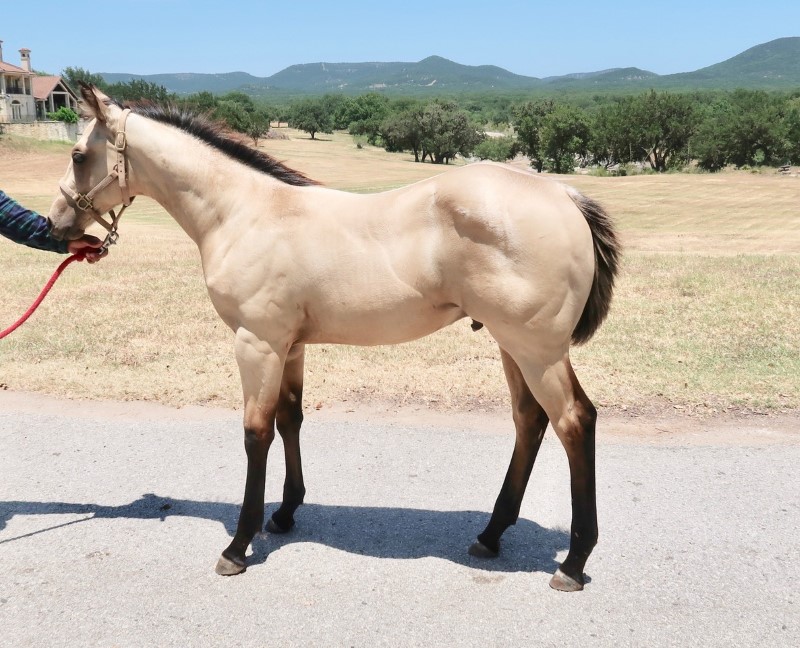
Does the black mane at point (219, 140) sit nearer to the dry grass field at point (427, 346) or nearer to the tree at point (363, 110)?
the dry grass field at point (427, 346)

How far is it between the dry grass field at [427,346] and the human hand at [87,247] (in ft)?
7.51

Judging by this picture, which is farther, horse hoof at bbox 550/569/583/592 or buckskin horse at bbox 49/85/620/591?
horse hoof at bbox 550/569/583/592

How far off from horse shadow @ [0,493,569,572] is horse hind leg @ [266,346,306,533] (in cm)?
11

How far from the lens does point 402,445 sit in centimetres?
533

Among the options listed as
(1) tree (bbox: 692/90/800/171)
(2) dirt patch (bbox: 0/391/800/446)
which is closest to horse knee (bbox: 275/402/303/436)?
(2) dirt patch (bbox: 0/391/800/446)

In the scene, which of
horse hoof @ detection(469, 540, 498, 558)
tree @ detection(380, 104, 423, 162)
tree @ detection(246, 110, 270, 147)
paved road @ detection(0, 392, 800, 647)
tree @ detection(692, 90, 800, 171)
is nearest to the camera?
paved road @ detection(0, 392, 800, 647)

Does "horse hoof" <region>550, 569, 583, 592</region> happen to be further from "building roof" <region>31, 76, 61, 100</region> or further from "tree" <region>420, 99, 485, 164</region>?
"building roof" <region>31, 76, 61, 100</region>

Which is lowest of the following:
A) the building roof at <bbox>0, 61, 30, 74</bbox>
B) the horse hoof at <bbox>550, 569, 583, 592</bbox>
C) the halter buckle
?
the horse hoof at <bbox>550, 569, 583, 592</bbox>

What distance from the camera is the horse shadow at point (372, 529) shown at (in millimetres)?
3979

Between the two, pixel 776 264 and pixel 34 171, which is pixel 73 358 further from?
pixel 34 171

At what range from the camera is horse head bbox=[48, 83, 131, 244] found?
3934 mm

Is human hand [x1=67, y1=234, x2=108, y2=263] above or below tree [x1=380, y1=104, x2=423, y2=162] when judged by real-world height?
below

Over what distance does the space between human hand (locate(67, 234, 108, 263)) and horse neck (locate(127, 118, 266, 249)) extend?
0.46 metres

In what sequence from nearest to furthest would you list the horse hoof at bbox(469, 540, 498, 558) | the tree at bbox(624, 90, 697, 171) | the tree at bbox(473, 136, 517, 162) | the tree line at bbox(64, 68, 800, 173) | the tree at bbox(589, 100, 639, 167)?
the horse hoof at bbox(469, 540, 498, 558) → the tree line at bbox(64, 68, 800, 173) → the tree at bbox(589, 100, 639, 167) → the tree at bbox(624, 90, 697, 171) → the tree at bbox(473, 136, 517, 162)
